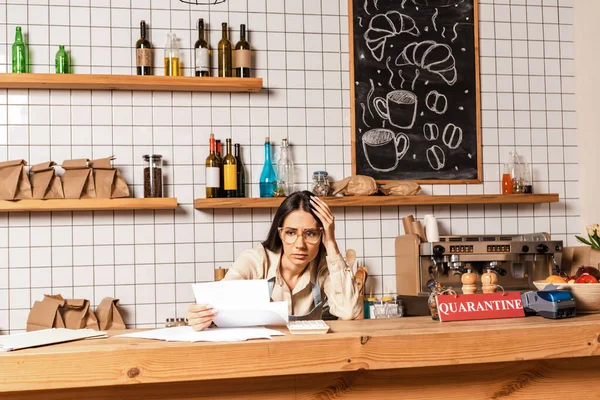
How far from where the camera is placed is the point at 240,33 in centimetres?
378

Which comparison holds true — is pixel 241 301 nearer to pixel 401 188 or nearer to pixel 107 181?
pixel 107 181

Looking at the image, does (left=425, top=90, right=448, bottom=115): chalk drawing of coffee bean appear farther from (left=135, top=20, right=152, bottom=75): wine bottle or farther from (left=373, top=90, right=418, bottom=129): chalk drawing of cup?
(left=135, top=20, right=152, bottom=75): wine bottle

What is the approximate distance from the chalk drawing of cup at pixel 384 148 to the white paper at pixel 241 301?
2059 mm

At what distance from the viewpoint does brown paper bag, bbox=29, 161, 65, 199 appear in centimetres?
346

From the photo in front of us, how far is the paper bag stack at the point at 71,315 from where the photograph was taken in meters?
3.44

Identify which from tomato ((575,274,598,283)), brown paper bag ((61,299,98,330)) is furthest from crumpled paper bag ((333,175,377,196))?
tomato ((575,274,598,283))

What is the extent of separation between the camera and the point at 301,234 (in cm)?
269

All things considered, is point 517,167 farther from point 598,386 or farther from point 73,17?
point 73,17

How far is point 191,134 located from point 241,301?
1932 millimetres

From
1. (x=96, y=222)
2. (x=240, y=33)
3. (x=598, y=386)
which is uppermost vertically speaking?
(x=240, y=33)

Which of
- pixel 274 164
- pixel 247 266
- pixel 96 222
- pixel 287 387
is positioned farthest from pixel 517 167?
pixel 287 387

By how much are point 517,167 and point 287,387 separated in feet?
8.56

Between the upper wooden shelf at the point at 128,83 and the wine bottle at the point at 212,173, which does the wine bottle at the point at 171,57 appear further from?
the wine bottle at the point at 212,173

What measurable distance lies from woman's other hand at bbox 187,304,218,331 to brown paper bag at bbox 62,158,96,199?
172 centimetres
